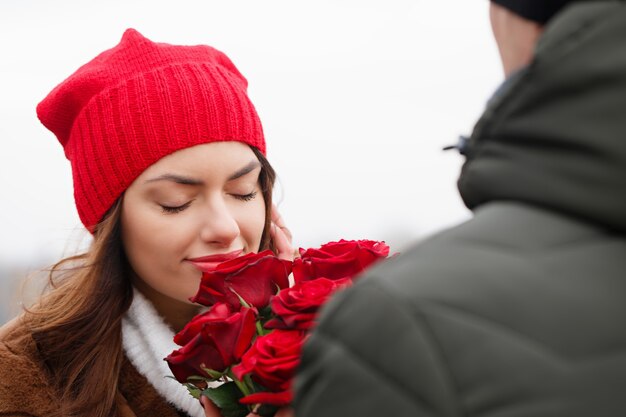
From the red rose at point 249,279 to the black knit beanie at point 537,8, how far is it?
0.78 m

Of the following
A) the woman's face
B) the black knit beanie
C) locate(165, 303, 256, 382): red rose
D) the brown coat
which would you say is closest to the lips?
the woman's face

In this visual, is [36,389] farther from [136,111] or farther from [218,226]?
[136,111]

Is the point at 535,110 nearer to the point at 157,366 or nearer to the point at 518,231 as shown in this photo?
the point at 518,231

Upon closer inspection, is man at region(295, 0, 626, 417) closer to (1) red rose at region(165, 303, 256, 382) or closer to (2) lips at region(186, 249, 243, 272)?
(1) red rose at region(165, 303, 256, 382)

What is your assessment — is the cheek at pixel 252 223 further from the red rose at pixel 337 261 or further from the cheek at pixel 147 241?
the red rose at pixel 337 261

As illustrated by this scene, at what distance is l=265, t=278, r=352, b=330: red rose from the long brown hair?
1.16 meters

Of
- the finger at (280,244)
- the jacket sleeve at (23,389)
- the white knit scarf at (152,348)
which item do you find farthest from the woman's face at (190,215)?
the jacket sleeve at (23,389)

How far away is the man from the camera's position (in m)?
0.78

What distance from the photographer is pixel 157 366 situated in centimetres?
246

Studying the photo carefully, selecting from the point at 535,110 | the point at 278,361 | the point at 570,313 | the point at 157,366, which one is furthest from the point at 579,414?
the point at 157,366

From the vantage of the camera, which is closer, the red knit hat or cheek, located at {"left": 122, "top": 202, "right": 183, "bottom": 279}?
cheek, located at {"left": 122, "top": 202, "right": 183, "bottom": 279}

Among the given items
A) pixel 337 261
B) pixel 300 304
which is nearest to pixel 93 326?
pixel 337 261

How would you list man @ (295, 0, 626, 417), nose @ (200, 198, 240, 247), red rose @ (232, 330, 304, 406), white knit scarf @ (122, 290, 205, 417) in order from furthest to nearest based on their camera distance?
white knit scarf @ (122, 290, 205, 417) → nose @ (200, 198, 240, 247) → red rose @ (232, 330, 304, 406) → man @ (295, 0, 626, 417)

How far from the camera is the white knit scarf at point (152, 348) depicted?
2.40 meters
